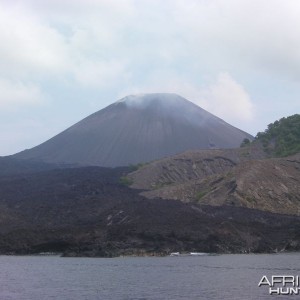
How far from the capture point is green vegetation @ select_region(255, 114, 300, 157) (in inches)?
5381

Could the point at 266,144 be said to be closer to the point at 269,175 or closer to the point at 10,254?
the point at 269,175

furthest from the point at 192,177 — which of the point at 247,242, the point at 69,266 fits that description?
the point at 69,266

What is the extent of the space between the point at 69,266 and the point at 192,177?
2774 inches

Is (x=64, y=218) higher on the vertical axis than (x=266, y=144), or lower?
lower

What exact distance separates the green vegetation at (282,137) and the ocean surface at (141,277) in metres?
74.8

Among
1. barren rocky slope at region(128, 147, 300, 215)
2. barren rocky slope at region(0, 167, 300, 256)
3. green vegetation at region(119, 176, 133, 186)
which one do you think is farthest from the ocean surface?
green vegetation at region(119, 176, 133, 186)

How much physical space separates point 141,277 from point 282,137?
10235cm

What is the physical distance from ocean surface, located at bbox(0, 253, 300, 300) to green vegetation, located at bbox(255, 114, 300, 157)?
245ft

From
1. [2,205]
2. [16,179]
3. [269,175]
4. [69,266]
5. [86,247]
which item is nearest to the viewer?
[69,266]

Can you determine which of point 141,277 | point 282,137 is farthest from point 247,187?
point 141,277

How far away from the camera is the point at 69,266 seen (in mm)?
57344

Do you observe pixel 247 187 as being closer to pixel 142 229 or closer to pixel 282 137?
pixel 142 229

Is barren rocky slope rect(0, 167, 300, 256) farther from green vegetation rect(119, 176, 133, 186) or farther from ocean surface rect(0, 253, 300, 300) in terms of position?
green vegetation rect(119, 176, 133, 186)

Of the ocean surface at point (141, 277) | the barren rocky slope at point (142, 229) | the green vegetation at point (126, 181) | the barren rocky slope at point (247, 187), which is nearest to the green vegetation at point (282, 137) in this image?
the barren rocky slope at point (247, 187)
